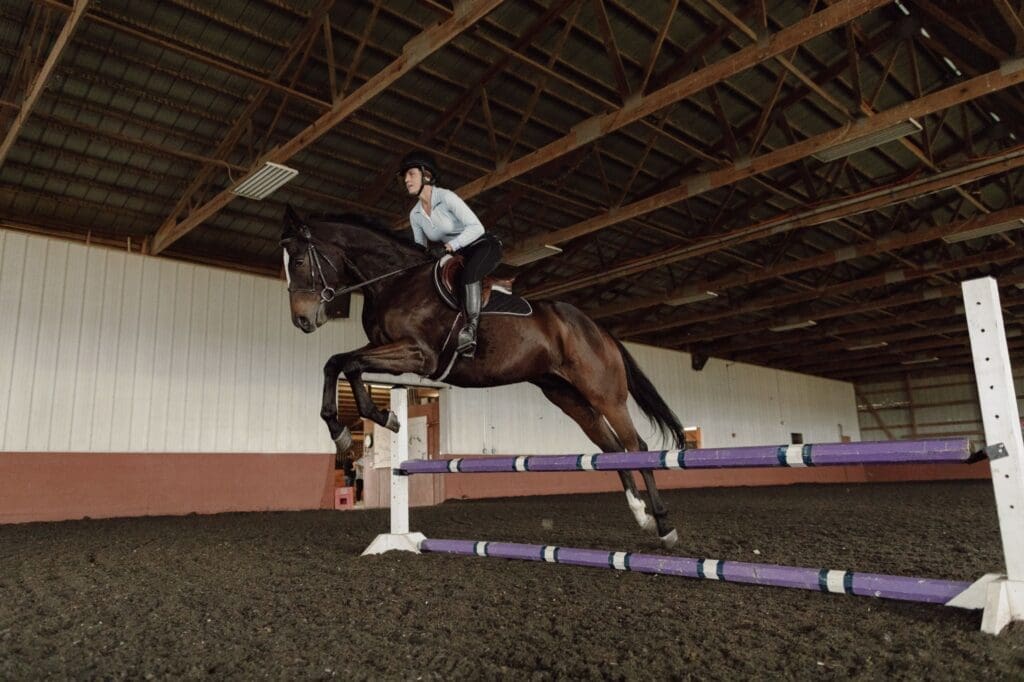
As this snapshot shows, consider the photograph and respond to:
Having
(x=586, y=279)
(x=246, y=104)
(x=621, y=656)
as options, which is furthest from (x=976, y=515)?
(x=246, y=104)

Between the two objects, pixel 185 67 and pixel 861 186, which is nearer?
pixel 185 67

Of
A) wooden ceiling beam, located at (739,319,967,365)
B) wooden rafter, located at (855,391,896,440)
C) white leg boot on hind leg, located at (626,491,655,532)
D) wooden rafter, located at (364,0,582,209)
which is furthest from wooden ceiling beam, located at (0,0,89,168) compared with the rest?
wooden rafter, located at (855,391,896,440)

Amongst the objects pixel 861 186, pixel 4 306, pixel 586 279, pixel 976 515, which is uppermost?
pixel 861 186

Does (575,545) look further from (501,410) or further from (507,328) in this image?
(501,410)

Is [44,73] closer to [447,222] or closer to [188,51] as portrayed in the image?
[188,51]

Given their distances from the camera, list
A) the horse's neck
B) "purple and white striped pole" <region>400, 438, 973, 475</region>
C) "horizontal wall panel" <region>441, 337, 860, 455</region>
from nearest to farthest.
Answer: "purple and white striped pole" <region>400, 438, 973, 475</region> < the horse's neck < "horizontal wall panel" <region>441, 337, 860, 455</region>

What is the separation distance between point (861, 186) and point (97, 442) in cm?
1300

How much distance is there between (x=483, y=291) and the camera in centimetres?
419

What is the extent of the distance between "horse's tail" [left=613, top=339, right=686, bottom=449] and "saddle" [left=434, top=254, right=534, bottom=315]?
1054 millimetres

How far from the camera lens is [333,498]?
12.2 meters

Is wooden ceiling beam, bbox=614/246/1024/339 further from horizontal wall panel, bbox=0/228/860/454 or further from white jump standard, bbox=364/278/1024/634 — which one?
white jump standard, bbox=364/278/1024/634

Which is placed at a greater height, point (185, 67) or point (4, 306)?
point (185, 67)

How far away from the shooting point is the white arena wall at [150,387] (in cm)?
940

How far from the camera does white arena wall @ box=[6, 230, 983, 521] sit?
9.40 metres
